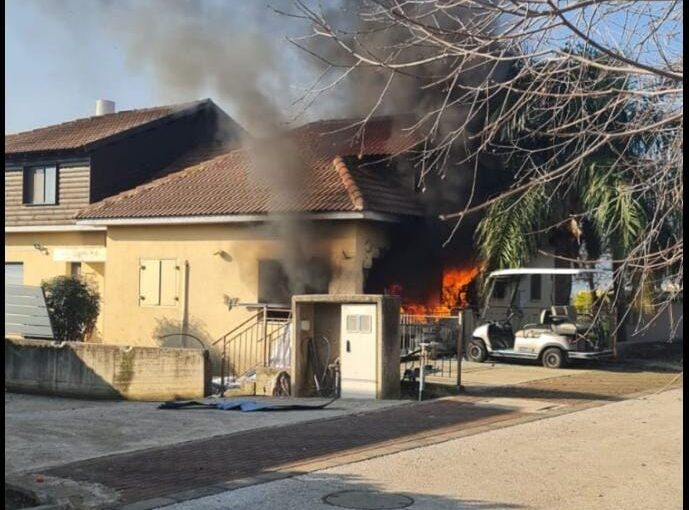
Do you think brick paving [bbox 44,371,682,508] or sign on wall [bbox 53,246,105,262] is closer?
brick paving [bbox 44,371,682,508]

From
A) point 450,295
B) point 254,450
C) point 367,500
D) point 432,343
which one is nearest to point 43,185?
point 450,295

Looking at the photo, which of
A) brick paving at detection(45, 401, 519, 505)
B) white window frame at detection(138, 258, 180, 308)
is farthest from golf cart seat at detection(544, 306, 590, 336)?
white window frame at detection(138, 258, 180, 308)

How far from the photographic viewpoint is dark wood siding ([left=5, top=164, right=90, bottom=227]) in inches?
959

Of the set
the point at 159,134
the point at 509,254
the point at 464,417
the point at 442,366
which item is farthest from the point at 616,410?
the point at 159,134

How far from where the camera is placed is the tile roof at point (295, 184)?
59.1 ft

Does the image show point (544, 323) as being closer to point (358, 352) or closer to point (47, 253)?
point (358, 352)

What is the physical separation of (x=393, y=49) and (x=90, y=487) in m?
4.70

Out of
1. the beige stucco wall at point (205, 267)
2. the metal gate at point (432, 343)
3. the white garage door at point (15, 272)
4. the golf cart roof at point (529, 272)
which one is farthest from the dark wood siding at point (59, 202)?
the golf cart roof at point (529, 272)

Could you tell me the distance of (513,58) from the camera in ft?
20.9

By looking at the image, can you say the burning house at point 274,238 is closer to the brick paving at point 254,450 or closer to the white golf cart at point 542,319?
the white golf cart at point 542,319

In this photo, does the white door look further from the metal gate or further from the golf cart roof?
the golf cart roof

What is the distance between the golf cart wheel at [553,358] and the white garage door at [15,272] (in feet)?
49.0

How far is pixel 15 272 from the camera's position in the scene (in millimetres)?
25234

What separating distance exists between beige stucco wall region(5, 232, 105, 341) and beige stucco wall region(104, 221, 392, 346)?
199 cm
